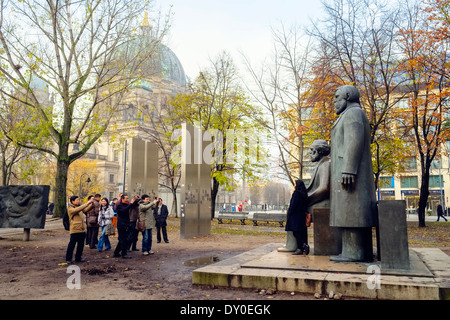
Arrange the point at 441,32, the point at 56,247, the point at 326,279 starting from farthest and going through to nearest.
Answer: the point at 441,32 → the point at 56,247 → the point at 326,279

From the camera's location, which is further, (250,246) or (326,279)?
(250,246)

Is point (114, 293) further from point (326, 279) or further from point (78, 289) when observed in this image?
point (326, 279)

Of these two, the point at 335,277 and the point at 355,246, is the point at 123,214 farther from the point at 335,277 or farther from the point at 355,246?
the point at 335,277

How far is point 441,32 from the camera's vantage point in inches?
672

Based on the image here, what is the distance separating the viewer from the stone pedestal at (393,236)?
598 cm

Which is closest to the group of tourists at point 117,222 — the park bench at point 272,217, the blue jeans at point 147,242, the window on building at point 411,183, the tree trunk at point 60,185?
the blue jeans at point 147,242

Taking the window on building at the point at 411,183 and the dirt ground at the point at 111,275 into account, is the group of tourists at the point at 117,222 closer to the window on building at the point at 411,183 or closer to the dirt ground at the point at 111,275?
the dirt ground at the point at 111,275

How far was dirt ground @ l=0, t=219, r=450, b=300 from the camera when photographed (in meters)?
5.84

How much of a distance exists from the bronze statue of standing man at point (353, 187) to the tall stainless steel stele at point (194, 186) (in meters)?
10.2

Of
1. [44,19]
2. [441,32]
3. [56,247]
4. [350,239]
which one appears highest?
[44,19]

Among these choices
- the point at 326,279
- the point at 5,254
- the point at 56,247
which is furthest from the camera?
the point at 56,247

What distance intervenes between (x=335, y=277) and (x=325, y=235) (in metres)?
2.22
